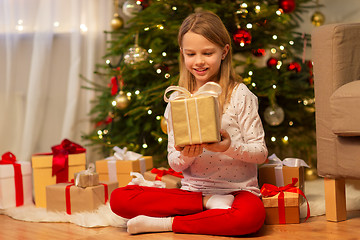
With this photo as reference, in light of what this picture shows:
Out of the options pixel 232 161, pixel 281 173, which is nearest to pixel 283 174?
pixel 281 173

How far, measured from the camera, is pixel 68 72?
9.91 ft

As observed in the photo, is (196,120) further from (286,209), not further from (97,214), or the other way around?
(97,214)

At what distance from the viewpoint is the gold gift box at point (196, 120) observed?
4.76ft

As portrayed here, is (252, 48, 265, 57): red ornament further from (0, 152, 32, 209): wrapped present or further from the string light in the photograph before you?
(0, 152, 32, 209): wrapped present

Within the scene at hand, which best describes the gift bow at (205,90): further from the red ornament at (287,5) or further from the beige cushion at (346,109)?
the red ornament at (287,5)

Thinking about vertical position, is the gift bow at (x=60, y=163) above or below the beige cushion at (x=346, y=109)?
below

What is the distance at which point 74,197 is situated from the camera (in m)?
1.94

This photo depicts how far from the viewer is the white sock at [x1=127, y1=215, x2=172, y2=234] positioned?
1616 mm

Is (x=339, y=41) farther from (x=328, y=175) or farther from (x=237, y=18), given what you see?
(x=237, y=18)

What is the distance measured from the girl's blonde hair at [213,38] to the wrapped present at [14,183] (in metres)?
0.88

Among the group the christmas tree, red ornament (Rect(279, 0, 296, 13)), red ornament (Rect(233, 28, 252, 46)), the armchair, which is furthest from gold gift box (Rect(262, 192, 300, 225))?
red ornament (Rect(279, 0, 296, 13))

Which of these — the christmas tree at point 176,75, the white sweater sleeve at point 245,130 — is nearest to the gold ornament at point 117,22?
the christmas tree at point 176,75

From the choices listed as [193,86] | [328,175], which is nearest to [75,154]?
[193,86]

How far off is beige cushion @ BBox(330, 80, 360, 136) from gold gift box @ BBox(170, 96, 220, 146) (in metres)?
0.43
